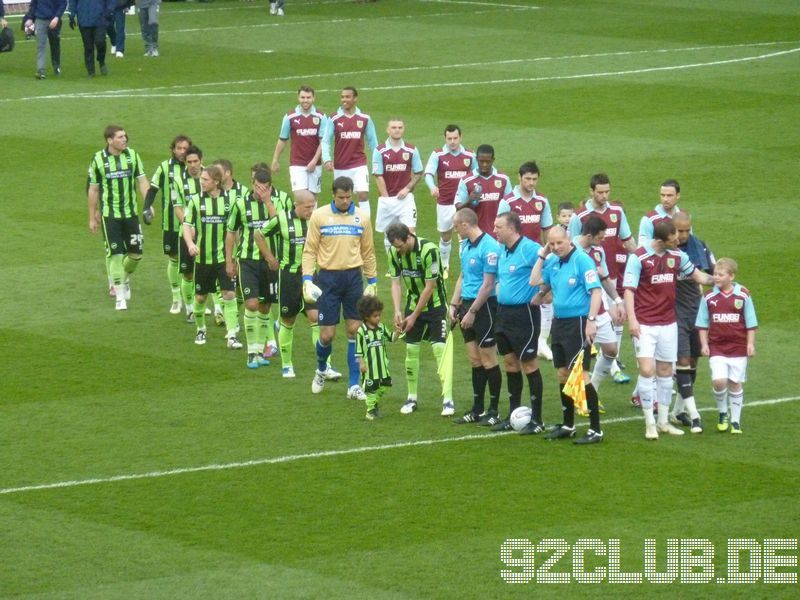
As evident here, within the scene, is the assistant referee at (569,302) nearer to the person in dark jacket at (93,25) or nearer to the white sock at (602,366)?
the white sock at (602,366)

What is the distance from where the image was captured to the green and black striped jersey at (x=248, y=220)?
18047 millimetres

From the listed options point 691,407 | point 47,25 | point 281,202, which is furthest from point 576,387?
point 47,25

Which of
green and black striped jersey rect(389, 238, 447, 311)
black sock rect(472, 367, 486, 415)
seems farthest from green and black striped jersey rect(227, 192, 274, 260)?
black sock rect(472, 367, 486, 415)

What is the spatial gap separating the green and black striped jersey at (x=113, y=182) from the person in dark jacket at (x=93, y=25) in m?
15.2

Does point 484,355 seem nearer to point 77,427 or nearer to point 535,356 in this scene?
point 535,356

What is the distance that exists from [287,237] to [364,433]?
9.67 feet

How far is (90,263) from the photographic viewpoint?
2291 centimetres

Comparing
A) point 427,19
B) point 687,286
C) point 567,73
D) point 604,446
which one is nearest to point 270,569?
point 604,446

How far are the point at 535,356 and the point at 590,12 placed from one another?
3352cm

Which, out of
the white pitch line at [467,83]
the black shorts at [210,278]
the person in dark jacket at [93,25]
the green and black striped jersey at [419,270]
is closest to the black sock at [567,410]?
the green and black striped jersey at [419,270]

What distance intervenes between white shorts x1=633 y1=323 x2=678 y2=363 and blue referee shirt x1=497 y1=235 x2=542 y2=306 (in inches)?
45.3

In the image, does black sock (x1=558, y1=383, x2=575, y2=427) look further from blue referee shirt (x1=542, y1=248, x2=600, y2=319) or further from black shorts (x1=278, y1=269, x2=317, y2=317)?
black shorts (x1=278, y1=269, x2=317, y2=317)

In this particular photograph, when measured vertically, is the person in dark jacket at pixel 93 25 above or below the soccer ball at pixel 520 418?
above

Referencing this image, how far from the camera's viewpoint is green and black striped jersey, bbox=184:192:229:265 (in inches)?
733
